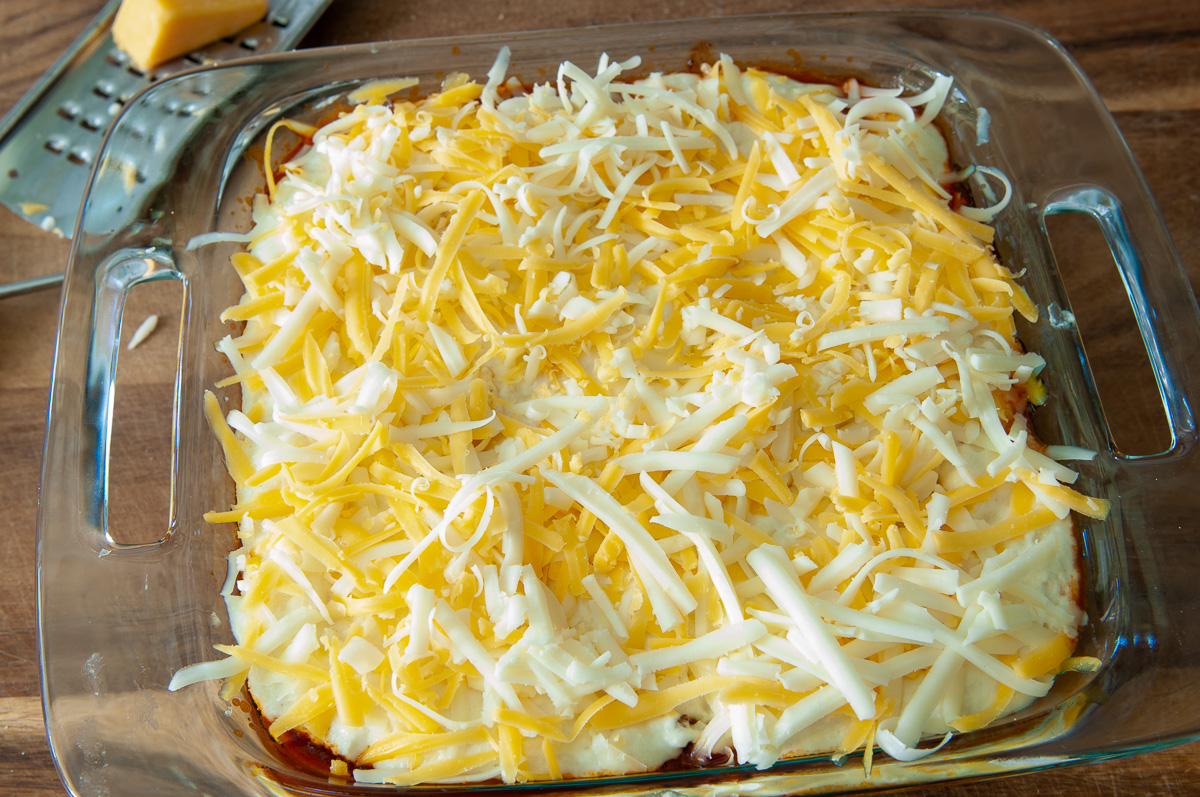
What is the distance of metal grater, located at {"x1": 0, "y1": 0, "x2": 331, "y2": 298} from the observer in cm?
128

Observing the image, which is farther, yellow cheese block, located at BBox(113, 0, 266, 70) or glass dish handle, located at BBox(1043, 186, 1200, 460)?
yellow cheese block, located at BBox(113, 0, 266, 70)

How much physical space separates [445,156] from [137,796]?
78 cm

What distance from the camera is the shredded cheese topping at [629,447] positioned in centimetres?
83

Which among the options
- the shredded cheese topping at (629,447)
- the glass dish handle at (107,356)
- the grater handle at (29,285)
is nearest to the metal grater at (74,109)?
the grater handle at (29,285)

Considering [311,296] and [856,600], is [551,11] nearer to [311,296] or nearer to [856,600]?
[311,296]

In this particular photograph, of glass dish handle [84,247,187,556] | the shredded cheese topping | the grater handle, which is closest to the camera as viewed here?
the shredded cheese topping

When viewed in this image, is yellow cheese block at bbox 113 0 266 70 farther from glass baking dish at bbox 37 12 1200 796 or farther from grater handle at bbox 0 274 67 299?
grater handle at bbox 0 274 67 299

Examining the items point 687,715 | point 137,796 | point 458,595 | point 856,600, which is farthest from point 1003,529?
point 137,796

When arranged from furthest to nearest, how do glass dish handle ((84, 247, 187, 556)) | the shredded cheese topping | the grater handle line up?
the grater handle
glass dish handle ((84, 247, 187, 556))
the shredded cheese topping

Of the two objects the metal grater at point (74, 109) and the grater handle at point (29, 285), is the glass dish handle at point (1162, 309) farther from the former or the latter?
the grater handle at point (29, 285)

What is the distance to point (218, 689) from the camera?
93 cm

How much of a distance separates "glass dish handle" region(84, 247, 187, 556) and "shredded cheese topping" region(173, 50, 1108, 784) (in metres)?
0.12

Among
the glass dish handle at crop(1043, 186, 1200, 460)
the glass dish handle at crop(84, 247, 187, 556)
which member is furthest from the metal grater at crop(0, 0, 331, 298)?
the glass dish handle at crop(1043, 186, 1200, 460)

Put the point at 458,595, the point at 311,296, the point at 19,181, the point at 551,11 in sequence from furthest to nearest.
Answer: the point at 551,11, the point at 19,181, the point at 311,296, the point at 458,595
